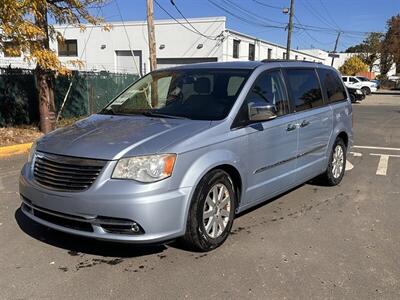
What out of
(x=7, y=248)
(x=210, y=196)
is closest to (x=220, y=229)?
(x=210, y=196)

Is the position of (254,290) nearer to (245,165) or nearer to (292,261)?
(292,261)

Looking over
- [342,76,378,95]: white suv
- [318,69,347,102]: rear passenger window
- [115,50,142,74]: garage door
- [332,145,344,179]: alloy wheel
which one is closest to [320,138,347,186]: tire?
[332,145,344,179]: alloy wheel

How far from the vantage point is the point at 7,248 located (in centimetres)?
445

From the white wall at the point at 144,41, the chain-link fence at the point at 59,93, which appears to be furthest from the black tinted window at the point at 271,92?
the white wall at the point at 144,41

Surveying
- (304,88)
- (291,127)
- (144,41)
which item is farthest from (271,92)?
(144,41)

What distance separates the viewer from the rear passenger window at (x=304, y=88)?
222 inches

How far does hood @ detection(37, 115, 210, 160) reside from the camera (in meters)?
3.88

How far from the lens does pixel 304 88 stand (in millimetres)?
5949

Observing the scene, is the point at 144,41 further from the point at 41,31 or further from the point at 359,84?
the point at 41,31

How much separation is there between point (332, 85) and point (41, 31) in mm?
5826

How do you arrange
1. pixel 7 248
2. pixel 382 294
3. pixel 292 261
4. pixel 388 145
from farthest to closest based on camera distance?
pixel 388 145 < pixel 7 248 < pixel 292 261 < pixel 382 294

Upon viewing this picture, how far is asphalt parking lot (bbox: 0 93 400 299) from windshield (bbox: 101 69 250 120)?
4.30 feet

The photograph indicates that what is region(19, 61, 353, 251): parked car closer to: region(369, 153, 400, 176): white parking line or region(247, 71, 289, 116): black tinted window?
region(247, 71, 289, 116): black tinted window

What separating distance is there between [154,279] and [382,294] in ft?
5.78
